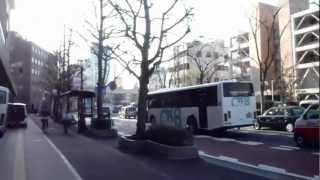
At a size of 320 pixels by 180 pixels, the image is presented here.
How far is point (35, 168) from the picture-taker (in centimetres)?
1323

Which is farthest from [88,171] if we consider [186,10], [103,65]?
[103,65]

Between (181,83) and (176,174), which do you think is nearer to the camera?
(176,174)

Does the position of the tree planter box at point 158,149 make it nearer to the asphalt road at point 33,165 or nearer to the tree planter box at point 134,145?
the tree planter box at point 134,145

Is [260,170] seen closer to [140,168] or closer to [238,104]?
[140,168]

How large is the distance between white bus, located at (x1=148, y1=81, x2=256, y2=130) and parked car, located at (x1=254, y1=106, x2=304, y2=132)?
2.32 m

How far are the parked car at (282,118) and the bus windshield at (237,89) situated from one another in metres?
2.47

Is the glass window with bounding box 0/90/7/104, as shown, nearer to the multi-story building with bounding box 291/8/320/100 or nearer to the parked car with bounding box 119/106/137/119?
the multi-story building with bounding box 291/8/320/100

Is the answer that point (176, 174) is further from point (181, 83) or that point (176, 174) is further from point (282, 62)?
point (181, 83)

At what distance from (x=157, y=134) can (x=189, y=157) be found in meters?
1.77

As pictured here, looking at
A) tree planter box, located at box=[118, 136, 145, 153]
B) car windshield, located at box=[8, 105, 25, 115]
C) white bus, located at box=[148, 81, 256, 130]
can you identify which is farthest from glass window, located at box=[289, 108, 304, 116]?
car windshield, located at box=[8, 105, 25, 115]

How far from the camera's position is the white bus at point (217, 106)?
82.0ft

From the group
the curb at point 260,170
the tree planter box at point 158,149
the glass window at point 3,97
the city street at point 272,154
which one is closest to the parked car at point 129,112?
the glass window at point 3,97

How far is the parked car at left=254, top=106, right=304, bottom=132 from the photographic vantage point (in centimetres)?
2811

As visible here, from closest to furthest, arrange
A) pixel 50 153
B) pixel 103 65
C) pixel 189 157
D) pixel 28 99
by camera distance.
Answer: pixel 189 157, pixel 50 153, pixel 103 65, pixel 28 99
